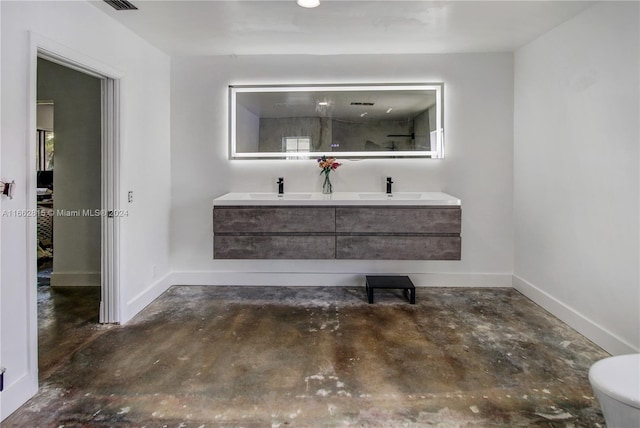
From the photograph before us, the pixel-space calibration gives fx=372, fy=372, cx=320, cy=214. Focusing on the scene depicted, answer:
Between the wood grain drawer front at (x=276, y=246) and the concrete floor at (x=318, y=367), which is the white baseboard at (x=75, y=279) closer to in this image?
the concrete floor at (x=318, y=367)

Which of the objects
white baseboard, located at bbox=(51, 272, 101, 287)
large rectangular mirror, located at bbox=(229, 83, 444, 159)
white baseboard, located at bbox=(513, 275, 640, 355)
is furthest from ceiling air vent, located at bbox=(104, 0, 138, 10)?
white baseboard, located at bbox=(513, 275, 640, 355)

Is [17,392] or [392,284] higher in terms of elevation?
[392,284]

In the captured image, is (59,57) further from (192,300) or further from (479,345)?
(479,345)

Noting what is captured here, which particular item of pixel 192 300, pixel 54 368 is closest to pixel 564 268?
pixel 192 300

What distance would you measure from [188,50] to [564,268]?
3821mm

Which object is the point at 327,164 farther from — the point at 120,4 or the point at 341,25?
the point at 120,4

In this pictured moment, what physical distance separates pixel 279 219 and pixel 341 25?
1668 millimetres

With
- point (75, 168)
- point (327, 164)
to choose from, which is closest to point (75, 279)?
point (75, 168)

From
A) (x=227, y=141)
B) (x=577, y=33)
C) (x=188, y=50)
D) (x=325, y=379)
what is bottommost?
(x=325, y=379)

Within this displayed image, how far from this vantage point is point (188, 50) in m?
3.57

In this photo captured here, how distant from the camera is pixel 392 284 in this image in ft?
11.4

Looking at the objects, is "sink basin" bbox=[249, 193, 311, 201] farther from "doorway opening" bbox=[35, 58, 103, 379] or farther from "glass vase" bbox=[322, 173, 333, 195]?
"doorway opening" bbox=[35, 58, 103, 379]

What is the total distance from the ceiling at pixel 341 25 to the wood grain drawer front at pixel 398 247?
1.73m

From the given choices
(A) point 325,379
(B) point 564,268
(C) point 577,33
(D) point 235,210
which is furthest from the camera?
(D) point 235,210
